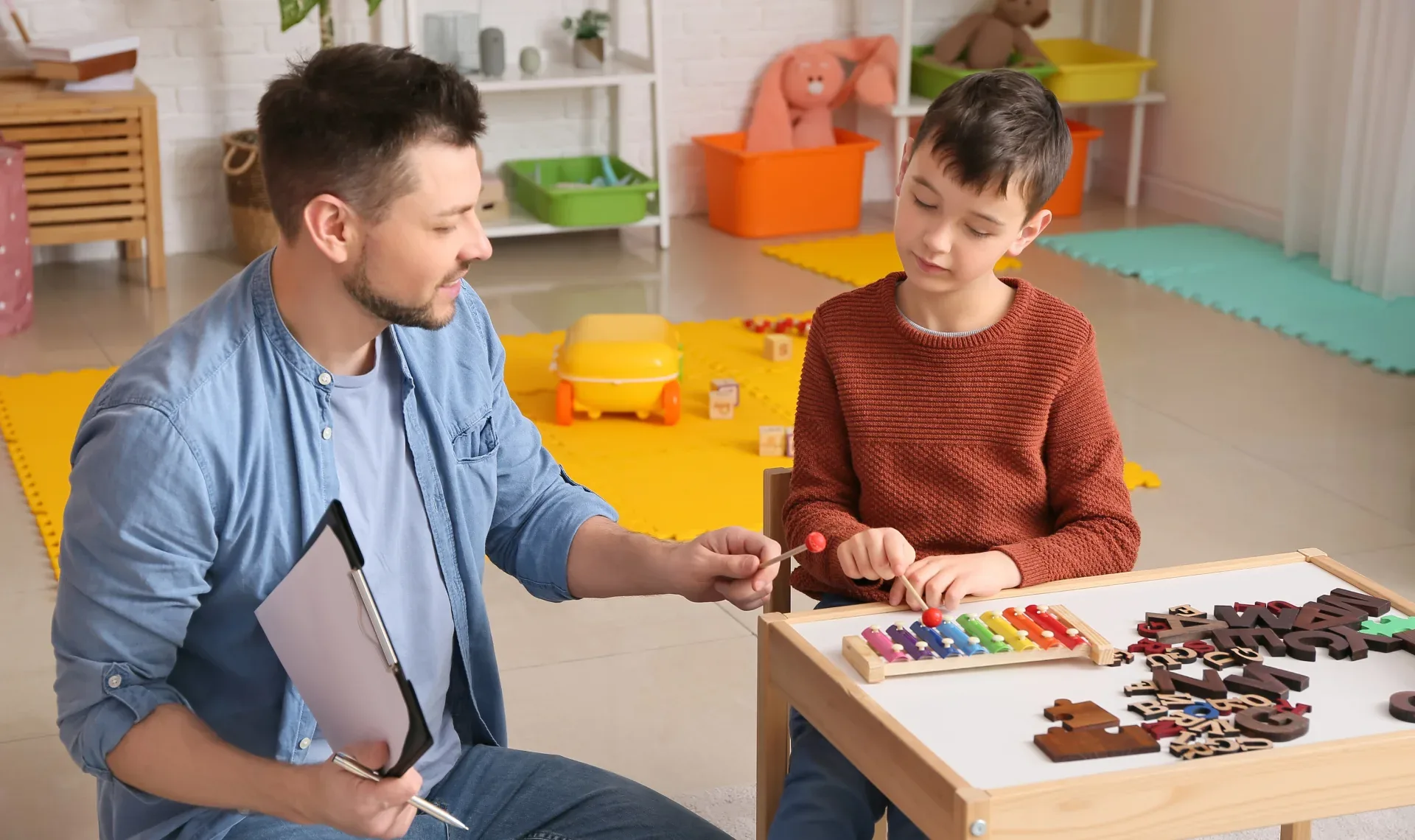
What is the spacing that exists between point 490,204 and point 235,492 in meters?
3.68

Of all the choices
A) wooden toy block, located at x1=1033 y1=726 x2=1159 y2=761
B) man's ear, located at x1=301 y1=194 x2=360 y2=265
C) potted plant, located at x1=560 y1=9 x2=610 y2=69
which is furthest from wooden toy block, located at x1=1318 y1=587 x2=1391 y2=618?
potted plant, located at x1=560 y1=9 x2=610 y2=69

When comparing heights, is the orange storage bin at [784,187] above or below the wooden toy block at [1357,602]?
below

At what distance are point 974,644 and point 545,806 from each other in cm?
44

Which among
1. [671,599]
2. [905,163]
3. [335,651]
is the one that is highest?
[905,163]

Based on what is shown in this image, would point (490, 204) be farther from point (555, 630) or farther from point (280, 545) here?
point (280, 545)

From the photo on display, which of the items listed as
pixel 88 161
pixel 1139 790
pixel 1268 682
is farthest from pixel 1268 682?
pixel 88 161

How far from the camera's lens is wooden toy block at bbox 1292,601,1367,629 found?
1363 millimetres

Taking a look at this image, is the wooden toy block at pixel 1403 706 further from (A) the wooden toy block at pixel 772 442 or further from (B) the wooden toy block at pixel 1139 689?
(A) the wooden toy block at pixel 772 442

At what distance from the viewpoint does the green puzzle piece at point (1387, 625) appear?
136 cm

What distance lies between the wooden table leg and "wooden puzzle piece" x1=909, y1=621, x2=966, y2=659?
122 mm

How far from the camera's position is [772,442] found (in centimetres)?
326

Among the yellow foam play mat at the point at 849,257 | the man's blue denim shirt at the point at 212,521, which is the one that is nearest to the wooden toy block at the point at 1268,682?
the man's blue denim shirt at the point at 212,521

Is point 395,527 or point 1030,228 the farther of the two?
point 1030,228

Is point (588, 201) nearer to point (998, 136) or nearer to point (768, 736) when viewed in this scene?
point (998, 136)
